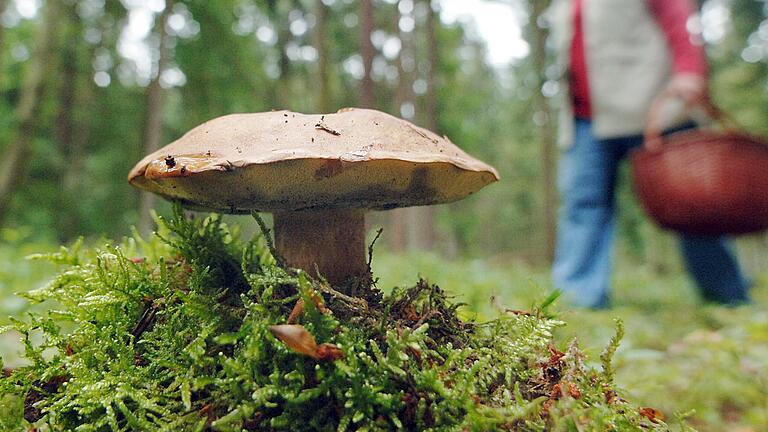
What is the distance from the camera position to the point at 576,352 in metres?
1.23

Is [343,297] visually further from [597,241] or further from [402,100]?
[402,100]

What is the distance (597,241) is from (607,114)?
3.17 ft

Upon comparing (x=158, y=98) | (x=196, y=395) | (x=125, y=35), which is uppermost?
(x=125, y=35)

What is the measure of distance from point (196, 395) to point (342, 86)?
12.0 metres

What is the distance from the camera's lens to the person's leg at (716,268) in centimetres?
404

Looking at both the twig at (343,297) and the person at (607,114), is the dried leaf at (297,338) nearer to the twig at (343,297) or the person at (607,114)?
the twig at (343,297)

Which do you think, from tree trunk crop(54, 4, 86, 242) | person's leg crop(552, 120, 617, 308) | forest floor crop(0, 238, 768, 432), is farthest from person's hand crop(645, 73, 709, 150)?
tree trunk crop(54, 4, 86, 242)

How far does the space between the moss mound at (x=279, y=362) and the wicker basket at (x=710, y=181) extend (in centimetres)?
229

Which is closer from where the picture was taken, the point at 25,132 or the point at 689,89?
the point at 689,89

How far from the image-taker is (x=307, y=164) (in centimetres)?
104

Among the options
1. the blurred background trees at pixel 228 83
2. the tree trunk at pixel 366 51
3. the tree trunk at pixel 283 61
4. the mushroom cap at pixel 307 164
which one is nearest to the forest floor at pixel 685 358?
the mushroom cap at pixel 307 164

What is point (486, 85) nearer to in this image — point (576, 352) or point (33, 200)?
point (33, 200)

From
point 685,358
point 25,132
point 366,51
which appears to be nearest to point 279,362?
point 685,358

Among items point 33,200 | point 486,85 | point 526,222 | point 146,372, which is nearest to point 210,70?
point 33,200
